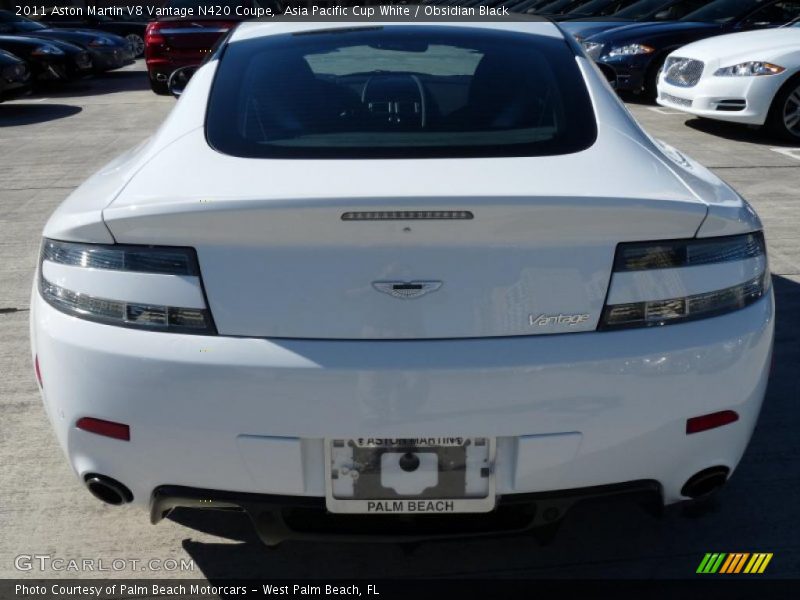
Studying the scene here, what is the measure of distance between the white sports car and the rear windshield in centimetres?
670

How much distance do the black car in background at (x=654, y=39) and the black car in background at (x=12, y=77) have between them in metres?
7.17

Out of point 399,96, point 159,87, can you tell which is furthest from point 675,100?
point 399,96

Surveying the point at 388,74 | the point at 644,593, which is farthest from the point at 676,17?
the point at 644,593

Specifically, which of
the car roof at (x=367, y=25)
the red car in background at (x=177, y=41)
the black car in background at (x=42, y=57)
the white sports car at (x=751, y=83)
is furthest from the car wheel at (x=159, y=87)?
the car roof at (x=367, y=25)

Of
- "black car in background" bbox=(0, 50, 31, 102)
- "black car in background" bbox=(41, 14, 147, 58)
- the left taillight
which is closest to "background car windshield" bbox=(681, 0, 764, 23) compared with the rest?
"black car in background" bbox=(0, 50, 31, 102)

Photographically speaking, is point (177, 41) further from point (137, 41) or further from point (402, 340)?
point (402, 340)

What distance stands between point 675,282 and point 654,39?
1045cm

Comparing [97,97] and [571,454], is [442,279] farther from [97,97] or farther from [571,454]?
[97,97]

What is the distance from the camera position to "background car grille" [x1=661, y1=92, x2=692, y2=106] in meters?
10.1

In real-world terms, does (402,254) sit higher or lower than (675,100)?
higher

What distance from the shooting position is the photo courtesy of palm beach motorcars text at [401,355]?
7.44 ft

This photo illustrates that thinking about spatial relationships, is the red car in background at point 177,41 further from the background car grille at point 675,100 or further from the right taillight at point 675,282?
the right taillight at point 675,282

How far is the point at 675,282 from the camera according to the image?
2371 millimetres

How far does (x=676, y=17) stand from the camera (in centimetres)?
1355
